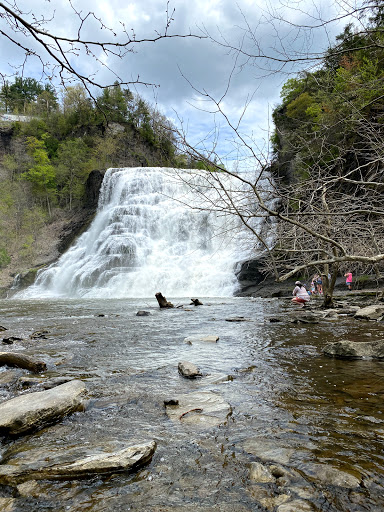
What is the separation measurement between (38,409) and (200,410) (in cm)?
120

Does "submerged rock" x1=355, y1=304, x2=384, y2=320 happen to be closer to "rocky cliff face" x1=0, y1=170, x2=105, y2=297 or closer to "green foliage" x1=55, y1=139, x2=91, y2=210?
"rocky cliff face" x1=0, y1=170, x2=105, y2=297

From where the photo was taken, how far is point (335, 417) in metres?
2.45

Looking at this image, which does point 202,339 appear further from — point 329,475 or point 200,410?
point 329,475

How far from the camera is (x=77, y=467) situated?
1758 millimetres

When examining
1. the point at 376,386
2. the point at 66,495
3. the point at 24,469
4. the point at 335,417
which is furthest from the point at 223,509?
the point at 376,386

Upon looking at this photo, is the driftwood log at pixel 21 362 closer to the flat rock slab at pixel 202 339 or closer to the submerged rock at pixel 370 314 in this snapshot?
the flat rock slab at pixel 202 339

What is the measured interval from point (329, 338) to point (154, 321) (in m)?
4.25

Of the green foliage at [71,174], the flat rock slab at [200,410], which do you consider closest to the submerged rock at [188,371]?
the flat rock slab at [200,410]

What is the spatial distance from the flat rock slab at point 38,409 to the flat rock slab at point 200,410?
0.78 m

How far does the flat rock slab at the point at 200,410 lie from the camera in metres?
2.44

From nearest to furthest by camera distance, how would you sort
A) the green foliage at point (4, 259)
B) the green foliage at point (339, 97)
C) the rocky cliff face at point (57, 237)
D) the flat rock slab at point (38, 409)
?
the flat rock slab at point (38, 409) < the green foliage at point (339, 97) < the rocky cliff face at point (57, 237) < the green foliage at point (4, 259)

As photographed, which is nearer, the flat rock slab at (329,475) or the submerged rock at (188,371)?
the flat rock slab at (329,475)

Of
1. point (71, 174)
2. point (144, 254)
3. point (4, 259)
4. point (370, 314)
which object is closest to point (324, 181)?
point (370, 314)

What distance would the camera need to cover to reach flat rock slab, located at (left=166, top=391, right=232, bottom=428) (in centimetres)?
244
